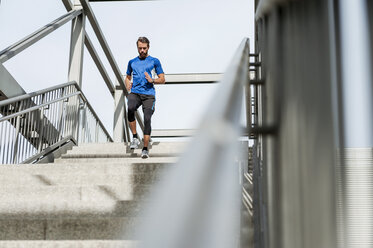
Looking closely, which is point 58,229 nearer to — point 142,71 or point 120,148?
point 142,71

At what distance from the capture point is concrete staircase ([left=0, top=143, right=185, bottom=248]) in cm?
259

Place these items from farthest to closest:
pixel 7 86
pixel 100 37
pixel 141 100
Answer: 1. pixel 100 37
2. pixel 141 100
3. pixel 7 86

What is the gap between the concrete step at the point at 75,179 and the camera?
352cm

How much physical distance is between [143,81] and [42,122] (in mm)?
1181

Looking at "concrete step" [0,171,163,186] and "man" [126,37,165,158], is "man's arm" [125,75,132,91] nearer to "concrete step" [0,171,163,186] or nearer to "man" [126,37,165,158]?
"man" [126,37,165,158]

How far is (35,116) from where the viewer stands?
5.04 m

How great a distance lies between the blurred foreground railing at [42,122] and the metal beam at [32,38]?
0.41 metres

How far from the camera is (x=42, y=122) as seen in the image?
5.17 meters

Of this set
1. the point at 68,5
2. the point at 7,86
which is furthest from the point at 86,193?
the point at 68,5

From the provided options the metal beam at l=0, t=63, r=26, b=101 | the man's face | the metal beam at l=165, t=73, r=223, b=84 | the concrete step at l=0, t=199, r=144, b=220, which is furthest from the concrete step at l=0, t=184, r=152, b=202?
the metal beam at l=165, t=73, r=223, b=84

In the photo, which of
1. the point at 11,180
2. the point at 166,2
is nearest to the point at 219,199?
the point at 11,180

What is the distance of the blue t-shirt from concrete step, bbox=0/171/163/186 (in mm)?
1705

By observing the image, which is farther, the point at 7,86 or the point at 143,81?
the point at 143,81

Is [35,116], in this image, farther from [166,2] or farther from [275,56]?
[166,2]
